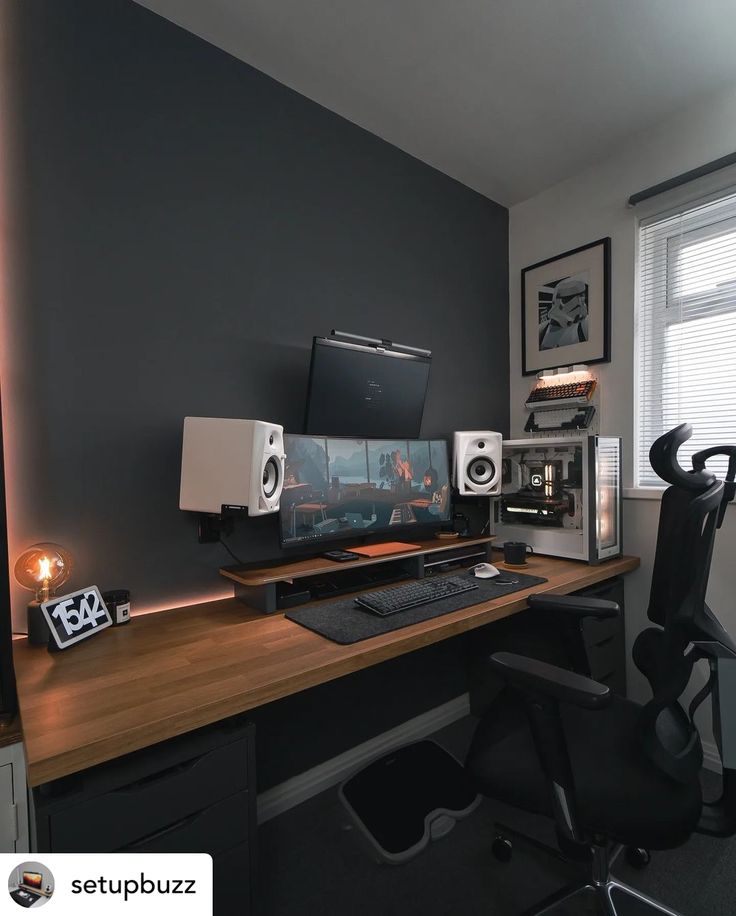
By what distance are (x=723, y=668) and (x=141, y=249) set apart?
194 cm

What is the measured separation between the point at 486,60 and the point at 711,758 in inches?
116

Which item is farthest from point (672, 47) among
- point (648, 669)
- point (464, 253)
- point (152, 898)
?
point (152, 898)

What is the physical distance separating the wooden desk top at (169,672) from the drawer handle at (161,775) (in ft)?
0.38

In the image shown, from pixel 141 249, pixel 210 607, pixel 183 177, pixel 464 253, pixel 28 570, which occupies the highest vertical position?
pixel 464 253

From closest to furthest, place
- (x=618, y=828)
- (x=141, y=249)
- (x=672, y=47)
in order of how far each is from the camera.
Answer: (x=618, y=828) < (x=141, y=249) < (x=672, y=47)

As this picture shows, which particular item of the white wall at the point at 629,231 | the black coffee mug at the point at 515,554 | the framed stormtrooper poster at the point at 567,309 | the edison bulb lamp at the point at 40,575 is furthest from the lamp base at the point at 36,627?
the framed stormtrooper poster at the point at 567,309

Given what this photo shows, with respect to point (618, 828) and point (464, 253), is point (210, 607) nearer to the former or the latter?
point (618, 828)

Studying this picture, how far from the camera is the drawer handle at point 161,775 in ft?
2.93

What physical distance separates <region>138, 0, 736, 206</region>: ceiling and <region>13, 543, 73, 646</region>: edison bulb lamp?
1.75 meters

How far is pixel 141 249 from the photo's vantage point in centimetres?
151

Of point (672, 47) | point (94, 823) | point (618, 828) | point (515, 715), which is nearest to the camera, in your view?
point (94, 823)

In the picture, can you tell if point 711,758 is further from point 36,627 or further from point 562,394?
point 36,627

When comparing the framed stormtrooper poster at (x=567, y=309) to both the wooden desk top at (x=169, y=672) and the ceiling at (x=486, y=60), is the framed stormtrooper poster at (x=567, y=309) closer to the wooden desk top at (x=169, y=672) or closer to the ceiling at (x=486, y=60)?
the ceiling at (x=486, y=60)

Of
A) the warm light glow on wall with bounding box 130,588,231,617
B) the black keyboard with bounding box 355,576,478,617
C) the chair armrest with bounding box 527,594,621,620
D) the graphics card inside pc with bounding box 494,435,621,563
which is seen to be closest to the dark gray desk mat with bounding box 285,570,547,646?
the black keyboard with bounding box 355,576,478,617
